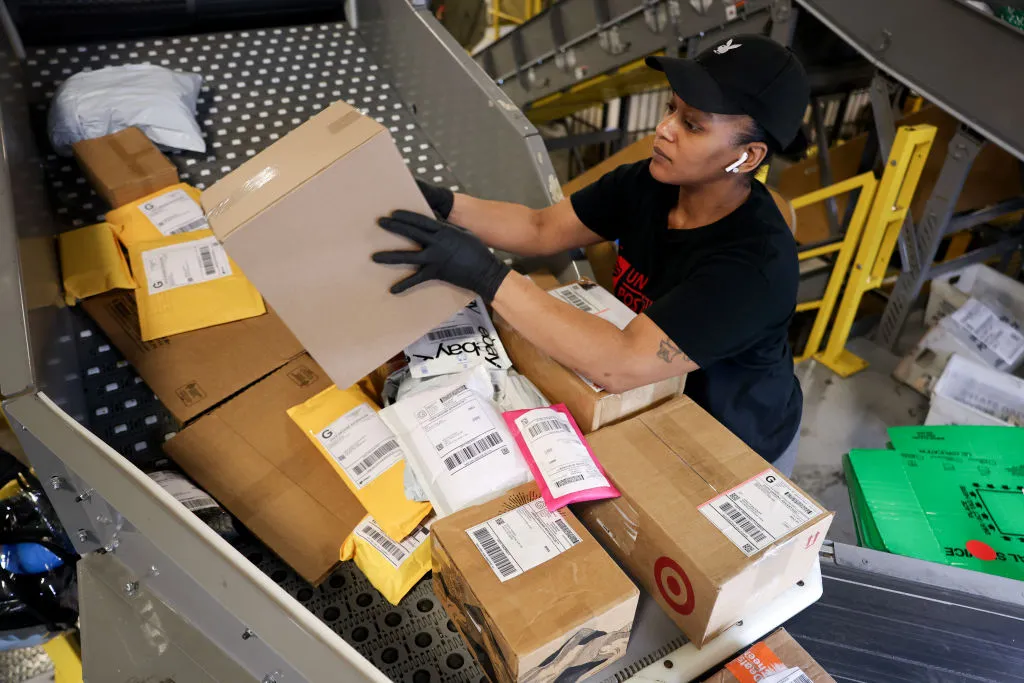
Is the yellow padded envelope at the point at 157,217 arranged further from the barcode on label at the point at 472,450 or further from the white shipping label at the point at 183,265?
the barcode on label at the point at 472,450

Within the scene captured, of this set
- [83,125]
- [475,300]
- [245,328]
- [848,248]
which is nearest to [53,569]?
[245,328]

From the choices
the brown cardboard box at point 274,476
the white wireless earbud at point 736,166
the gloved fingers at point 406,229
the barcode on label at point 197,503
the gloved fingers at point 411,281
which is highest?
the white wireless earbud at point 736,166

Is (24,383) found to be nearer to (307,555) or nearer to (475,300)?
(307,555)

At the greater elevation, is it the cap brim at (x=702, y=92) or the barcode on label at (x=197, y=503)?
the cap brim at (x=702, y=92)

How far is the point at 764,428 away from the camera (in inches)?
63.1

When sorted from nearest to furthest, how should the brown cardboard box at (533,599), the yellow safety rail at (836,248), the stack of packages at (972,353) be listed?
the brown cardboard box at (533,599)
the stack of packages at (972,353)
the yellow safety rail at (836,248)

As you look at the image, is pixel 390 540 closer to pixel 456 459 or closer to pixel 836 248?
pixel 456 459

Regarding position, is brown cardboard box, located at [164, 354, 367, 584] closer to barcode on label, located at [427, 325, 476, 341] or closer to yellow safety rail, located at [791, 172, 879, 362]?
barcode on label, located at [427, 325, 476, 341]

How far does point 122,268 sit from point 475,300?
0.88 metres

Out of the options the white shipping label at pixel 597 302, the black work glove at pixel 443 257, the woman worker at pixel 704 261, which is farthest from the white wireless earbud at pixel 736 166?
the black work glove at pixel 443 257

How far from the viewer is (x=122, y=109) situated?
1.91m

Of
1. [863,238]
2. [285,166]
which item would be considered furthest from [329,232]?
[863,238]

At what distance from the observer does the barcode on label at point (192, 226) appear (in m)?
1.75

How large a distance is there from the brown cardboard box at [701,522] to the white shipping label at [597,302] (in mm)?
262
